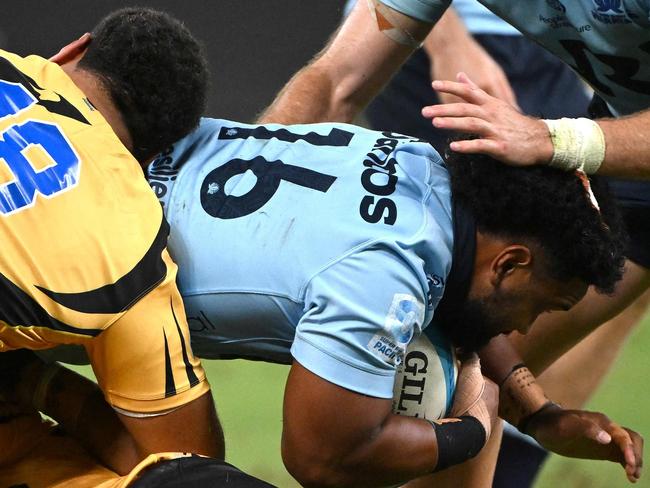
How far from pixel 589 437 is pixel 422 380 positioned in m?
0.45

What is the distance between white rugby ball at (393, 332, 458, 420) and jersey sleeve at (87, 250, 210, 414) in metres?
0.41

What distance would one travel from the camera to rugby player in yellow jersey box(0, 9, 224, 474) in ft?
6.26

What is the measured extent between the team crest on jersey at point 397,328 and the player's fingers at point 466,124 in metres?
0.31

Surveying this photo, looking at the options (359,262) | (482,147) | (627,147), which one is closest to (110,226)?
(359,262)

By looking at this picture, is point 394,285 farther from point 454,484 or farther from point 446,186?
point 454,484

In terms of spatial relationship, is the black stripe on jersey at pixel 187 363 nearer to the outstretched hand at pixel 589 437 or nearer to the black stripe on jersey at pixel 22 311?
the black stripe on jersey at pixel 22 311

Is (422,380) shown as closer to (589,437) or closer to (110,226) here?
(589,437)

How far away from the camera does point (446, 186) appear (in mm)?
2170

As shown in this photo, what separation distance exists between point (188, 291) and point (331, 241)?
0.30 metres

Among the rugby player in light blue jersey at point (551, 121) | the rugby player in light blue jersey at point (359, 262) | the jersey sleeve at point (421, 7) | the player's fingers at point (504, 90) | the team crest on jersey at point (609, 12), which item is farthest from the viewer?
the player's fingers at point (504, 90)

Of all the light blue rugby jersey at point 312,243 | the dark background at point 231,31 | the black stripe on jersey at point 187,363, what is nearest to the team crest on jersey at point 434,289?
the light blue rugby jersey at point 312,243

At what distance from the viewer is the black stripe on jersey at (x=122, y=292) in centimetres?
191

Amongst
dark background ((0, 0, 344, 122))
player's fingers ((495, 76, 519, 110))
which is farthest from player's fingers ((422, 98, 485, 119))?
dark background ((0, 0, 344, 122))

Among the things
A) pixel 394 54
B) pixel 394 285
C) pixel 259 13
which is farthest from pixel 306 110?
pixel 259 13
